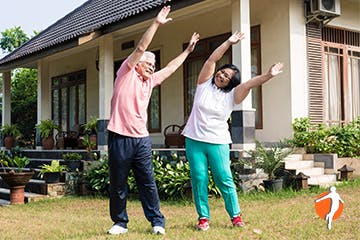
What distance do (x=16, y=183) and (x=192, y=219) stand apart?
3744 millimetres

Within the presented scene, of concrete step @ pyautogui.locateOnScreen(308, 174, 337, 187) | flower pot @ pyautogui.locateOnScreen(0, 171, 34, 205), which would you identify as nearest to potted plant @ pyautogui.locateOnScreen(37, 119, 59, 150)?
flower pot @ pyautogui.locateOnScreen(0, 171, 34, 205)

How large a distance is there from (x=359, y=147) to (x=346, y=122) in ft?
3.27

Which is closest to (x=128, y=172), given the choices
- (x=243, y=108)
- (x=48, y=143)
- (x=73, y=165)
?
(x=243, y=108)

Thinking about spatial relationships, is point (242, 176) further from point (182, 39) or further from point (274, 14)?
point (182, 39)

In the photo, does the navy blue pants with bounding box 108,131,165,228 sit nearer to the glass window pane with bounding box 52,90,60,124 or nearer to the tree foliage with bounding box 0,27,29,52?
the glass window pane with bounding box 52,90,60,124

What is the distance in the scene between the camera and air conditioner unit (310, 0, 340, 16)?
912cm

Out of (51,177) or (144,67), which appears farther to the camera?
(51,177)

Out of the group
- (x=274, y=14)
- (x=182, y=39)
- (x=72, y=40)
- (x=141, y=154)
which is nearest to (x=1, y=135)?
(x=72, y=40)

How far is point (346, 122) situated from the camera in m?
10.2

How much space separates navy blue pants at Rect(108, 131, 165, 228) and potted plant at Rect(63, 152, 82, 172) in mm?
4892

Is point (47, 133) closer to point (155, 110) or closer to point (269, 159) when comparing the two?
point (155, 110)

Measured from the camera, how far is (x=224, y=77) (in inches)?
192

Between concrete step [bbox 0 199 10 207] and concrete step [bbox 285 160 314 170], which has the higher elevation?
concrete step [bbox 285 160 314 170]

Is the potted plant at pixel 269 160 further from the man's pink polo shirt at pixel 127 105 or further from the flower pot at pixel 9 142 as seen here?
the flower pot at pixel 9 142
